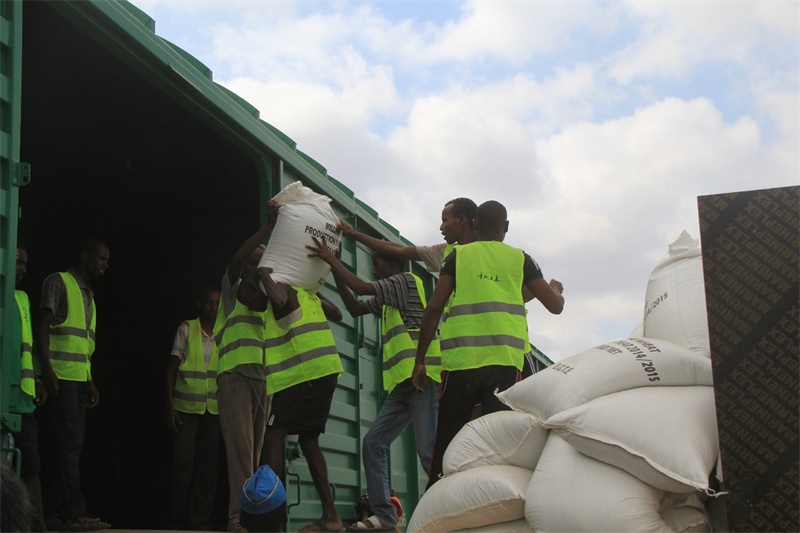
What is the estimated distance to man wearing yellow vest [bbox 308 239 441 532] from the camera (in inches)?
200

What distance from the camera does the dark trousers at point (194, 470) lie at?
564 centimetres

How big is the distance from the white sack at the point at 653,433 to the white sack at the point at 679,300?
36 cm

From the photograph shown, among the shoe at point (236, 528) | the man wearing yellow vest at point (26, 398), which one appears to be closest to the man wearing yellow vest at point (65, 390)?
the man wearing yellow vest at point (26, 398)

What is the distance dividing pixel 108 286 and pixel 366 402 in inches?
79.0

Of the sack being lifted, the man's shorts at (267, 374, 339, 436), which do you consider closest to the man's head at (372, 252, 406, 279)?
the sack being lifted

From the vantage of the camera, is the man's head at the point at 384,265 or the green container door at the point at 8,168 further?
the man's head at the point at 384,265

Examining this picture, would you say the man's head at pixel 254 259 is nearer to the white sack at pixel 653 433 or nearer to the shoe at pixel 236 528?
the shoe at pixel 236 528

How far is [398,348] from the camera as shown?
203 inches

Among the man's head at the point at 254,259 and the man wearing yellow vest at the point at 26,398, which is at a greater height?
the man's head at the point at 254,259

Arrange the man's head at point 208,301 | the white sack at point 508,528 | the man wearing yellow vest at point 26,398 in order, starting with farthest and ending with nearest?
the man's head at point 208,301
the man wearing yellow vest at point 26,398
the white sack at point 508,528

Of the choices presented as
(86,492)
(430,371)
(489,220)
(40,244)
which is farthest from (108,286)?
(489,220)

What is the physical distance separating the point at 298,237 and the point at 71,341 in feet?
4.29

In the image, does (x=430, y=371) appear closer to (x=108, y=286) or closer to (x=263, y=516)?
(x=263, y=516)

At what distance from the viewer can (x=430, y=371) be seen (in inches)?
207
